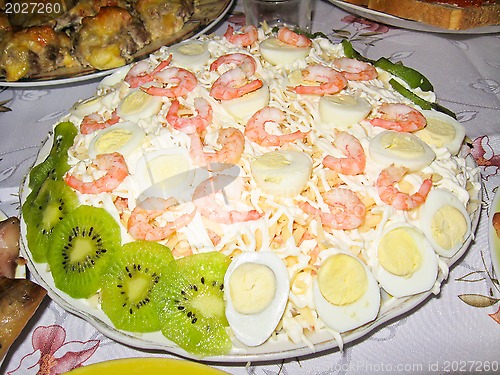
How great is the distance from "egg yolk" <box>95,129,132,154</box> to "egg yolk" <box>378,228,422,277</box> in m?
1.09

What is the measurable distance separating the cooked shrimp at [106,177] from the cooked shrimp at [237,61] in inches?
26.3

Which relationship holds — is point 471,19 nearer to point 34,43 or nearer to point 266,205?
point 266,205

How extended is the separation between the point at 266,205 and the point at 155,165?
1.50 ft

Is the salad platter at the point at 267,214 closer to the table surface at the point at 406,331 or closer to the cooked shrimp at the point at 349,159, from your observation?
the cooked shrimp at the point at 349,159

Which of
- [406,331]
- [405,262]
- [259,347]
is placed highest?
[405,262]

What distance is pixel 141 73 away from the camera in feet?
8.07

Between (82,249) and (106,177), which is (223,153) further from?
(82,249)

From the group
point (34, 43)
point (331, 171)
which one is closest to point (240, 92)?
point (331, 171)

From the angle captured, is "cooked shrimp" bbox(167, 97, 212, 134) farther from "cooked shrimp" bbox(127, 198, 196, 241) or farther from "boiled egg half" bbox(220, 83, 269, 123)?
"cooked shrimp" bbox(127, 198, 196, 241)

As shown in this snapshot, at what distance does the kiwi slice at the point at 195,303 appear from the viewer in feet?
5.43

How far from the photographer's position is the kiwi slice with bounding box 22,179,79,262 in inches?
77.7

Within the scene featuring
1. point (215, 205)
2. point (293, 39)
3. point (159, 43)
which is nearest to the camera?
point (215, 205)

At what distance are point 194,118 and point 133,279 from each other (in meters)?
0.69

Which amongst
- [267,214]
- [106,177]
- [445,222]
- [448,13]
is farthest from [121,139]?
[448,13]
